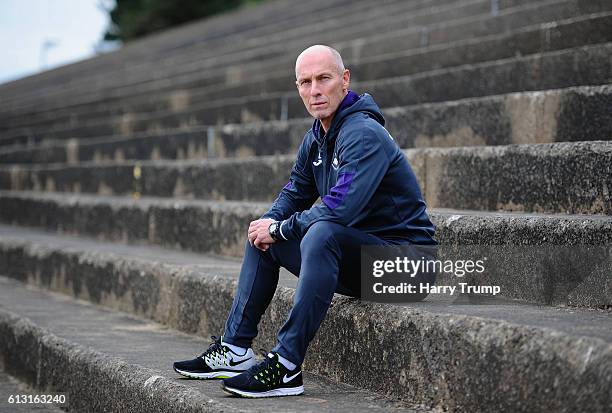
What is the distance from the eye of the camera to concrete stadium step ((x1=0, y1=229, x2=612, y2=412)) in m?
2.22

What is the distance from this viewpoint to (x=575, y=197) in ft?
11.5

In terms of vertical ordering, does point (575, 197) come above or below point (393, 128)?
below

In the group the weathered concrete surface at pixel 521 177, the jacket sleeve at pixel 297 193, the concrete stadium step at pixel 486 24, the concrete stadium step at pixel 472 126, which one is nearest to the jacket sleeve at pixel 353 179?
the jacket sleeve at pixel 297 193

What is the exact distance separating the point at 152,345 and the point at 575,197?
5.71 feet

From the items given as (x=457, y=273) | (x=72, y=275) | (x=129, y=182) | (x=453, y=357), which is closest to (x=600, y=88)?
(x=457, y=273)

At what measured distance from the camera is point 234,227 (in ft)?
16.2

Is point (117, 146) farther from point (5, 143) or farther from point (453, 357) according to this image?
point (453, 357)

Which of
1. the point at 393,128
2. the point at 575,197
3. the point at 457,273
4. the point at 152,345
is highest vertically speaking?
the point at 393,128

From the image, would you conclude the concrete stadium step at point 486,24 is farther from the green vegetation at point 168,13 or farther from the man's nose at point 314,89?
the green vegetation at point 168,13

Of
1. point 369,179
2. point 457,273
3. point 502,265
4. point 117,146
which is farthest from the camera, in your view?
point 117,146


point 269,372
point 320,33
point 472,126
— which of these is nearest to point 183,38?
point 320,33

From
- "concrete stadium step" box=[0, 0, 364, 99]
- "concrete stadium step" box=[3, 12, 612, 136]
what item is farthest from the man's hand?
"concrete stadium step" box=[0, 0, 364, 99]

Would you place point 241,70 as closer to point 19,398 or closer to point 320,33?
point 320,33

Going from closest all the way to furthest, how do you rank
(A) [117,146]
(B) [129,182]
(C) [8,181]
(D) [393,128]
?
(D) [393,128], (B) [129,182], (A) [117,146], (C) [8,181]
